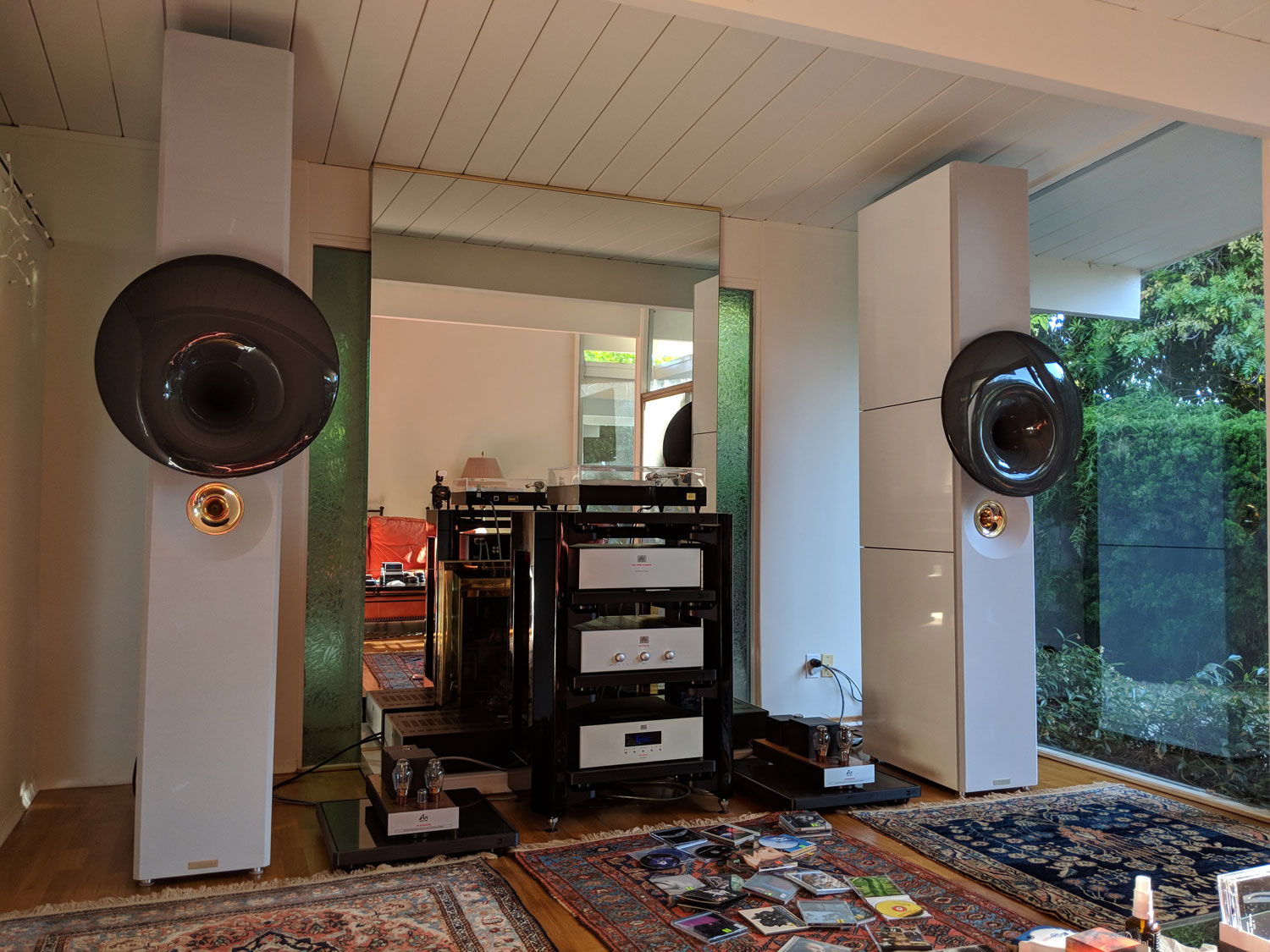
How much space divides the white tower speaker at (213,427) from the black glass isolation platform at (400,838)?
0.72 ft

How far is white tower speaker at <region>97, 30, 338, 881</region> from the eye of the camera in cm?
244

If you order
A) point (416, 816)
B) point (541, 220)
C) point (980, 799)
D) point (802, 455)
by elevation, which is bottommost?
point (980, 799)

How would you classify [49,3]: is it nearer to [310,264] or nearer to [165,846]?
[310,264]

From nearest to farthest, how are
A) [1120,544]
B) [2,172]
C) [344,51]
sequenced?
[2,172], [344,51], [1120,544]

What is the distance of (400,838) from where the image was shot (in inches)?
104

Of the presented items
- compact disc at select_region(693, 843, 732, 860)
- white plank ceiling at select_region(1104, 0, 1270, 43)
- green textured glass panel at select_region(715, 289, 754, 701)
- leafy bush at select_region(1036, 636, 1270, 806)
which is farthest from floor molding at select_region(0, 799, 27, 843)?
white plank ceiling at select_region(1104, 0, 1270, 43)

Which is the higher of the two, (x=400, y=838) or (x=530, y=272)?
(x=530, y=272)

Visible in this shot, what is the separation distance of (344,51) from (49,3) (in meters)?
0.78

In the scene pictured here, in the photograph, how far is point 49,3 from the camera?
266cm

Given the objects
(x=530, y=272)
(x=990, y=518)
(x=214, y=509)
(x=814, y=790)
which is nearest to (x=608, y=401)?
(x=530, y=272)

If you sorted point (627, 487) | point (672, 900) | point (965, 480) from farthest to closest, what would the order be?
point (965, 480) < point (627, 487) < point (672, 900)

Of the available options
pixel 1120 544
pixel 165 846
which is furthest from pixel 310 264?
pixel 1120 544

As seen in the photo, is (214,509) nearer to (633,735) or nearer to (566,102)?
(633,735)

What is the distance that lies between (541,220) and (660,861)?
2.69 metres
